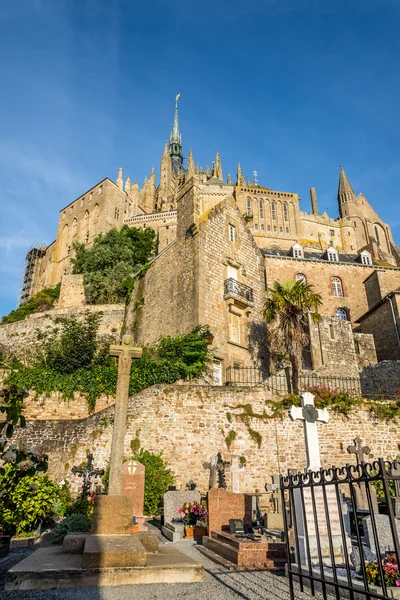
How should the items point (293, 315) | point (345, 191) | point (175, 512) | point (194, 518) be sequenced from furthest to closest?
point (345, 191)
point (293, 315)
point (175, 512)
point (194, 518)

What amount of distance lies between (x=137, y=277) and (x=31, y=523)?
18.4 meters

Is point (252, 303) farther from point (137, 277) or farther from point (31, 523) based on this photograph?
point (31, 523)

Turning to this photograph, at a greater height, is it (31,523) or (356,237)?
(356,237)

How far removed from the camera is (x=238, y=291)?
74.5 feet

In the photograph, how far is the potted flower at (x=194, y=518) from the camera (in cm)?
1098

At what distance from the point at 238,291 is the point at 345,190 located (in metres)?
62.8

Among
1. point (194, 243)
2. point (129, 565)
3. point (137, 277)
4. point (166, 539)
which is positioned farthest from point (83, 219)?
point (129, 565)

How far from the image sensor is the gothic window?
21859 mm

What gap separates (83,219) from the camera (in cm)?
5416

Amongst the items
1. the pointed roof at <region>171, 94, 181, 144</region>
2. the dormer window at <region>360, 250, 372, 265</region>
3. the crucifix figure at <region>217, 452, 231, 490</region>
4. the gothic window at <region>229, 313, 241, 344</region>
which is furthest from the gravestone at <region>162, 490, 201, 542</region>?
the pointed roof at <region>171, 94, 181, 144</region>

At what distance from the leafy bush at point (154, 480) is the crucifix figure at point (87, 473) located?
1.36 meters

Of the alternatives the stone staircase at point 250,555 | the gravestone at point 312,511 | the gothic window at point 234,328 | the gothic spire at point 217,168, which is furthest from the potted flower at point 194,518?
the gothic spire at point 217,168

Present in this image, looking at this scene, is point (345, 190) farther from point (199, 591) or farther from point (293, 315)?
point (199, 591)

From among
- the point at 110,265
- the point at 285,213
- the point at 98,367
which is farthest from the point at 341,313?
the point at 285,213
